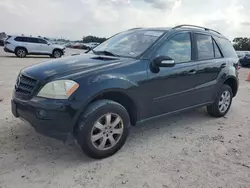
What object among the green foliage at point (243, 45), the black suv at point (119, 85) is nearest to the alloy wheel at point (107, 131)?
the black suv at point (119, 85)

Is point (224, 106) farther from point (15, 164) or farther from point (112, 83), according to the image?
point (15, 164)

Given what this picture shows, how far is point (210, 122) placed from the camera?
4762mm

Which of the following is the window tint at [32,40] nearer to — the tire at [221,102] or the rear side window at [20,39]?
the rear side window at [20,39]

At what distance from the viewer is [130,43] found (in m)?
3.96

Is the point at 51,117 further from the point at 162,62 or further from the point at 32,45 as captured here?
the point at 32,45

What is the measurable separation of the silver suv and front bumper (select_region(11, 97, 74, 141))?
52.1 ft

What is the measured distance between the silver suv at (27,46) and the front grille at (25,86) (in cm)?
1536

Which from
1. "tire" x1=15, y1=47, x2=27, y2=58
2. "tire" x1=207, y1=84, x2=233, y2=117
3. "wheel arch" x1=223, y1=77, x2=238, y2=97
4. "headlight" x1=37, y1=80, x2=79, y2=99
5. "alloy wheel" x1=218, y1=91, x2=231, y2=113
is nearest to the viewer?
"headlight" x1=37, y1=80, x2=79, y2=99

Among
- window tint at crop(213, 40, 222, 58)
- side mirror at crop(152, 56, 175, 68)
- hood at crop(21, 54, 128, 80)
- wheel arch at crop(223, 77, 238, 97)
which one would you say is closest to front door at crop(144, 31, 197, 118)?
side mirror at crop(152, 56, 175, 68)

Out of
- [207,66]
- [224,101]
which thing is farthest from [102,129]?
[224,101]

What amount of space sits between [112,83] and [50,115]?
2.66ft

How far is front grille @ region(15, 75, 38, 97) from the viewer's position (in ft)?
9.68

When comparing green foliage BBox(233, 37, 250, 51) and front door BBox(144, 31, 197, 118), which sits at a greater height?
green foliage BBox(233, 37, 250, 51)

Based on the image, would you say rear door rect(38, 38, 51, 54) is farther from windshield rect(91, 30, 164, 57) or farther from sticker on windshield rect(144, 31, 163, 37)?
sticker on windshield rect(144, 31, 163, 37)
